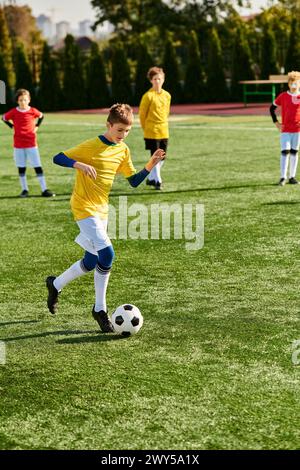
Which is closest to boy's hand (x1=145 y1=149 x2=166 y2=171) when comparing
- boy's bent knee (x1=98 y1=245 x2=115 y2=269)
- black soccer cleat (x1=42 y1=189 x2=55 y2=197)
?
boy's bent knee (x1=98 y1=245 x2=115 y2=269)

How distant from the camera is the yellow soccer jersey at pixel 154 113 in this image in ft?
44.2

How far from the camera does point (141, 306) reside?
7.00m

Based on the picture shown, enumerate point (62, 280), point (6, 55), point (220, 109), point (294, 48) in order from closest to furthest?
point (62, 280)
point (220, 109)
point (294, 48)
point (6, 55)

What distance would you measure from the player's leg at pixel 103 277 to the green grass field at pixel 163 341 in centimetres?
11

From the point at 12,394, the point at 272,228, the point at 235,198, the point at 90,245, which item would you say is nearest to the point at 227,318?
the point at 90,245

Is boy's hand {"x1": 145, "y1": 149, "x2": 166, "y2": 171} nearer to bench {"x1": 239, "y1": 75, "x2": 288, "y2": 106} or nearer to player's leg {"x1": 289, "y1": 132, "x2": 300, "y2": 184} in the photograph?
player's leg {"x1": 289, "y1": 132, "x2": 300, "y2": 184}

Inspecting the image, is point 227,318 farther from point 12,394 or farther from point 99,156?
point 12,394

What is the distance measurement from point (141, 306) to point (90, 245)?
0.95 meters

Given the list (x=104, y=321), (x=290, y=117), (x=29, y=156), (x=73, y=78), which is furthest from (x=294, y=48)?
(x=104, y=321)

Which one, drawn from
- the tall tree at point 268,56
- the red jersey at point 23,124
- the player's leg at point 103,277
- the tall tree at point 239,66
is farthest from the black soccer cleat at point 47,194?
the tall tree at point 268,56

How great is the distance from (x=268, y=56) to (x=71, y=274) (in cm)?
3747

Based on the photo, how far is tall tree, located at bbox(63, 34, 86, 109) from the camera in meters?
42.4

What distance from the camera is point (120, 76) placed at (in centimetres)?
4212

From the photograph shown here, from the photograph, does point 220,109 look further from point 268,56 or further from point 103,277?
point 103,277
